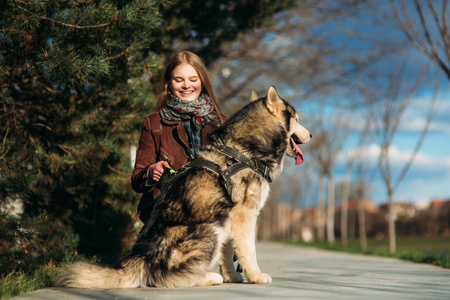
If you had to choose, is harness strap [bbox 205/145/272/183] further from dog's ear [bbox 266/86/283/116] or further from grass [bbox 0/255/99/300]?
grass [bbox 0/255/99/300]

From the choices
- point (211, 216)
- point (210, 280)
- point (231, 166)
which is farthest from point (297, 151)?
point (210, 280)

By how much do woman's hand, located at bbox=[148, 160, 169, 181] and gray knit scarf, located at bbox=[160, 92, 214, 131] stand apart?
74 centimetres

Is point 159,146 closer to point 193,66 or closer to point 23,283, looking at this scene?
point 193,66

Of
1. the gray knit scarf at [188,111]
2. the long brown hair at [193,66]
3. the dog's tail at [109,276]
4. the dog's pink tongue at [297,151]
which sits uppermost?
the long brown hair at [193,66]

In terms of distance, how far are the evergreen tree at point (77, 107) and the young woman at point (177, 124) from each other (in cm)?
80

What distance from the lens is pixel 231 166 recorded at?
393 cm

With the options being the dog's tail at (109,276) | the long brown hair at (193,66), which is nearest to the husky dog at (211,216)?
the dog's tail at (109,276)

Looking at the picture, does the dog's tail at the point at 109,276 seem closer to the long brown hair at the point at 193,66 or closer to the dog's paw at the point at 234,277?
the dog's paw at the point at 234,277

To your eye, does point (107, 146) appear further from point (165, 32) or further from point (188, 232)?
point (188, 232)

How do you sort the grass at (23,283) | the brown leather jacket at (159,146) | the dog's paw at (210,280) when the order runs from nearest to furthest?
the grass at (23,283), the dog's paw at (210,280), the brown leather jacket at (159,146)

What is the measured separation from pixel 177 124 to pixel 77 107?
2.22m

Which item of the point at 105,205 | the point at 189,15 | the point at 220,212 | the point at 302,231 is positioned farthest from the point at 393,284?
the point at 302,231

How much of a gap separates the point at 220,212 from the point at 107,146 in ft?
9.23

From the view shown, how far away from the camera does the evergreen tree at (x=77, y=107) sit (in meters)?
4.96
